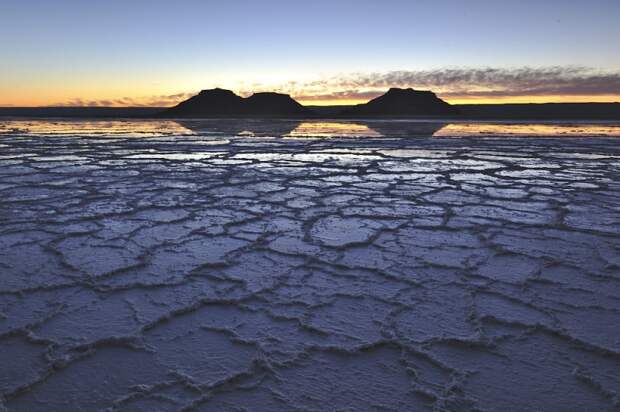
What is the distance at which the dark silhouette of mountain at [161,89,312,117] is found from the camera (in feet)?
205

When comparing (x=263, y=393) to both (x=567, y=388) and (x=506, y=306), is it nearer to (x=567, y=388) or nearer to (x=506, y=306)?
(x=567, y=388)

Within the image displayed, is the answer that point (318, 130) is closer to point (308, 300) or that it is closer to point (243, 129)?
point (243, 129)

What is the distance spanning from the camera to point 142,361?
1723 millimetres

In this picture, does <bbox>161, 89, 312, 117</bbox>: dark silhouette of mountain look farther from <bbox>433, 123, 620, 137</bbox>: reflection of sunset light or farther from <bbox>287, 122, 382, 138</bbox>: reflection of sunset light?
<bbox>433, 123, 620, 137</bbox>: reflection of sunset light

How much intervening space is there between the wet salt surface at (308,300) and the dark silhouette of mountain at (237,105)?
58.6 meters

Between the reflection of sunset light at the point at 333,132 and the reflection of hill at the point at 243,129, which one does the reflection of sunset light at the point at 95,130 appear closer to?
the reflection of hill at the point at 243,129

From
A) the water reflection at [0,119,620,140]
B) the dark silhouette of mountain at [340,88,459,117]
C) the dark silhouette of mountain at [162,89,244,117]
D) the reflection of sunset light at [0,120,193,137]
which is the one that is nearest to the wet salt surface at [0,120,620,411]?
the water reflection at [0,119,620,140]

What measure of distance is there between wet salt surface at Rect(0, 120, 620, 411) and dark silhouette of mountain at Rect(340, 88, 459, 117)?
5633cm

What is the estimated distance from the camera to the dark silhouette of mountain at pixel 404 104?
5959 cm

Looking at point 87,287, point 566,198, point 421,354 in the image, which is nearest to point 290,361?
point 421,354

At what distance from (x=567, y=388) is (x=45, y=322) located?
202 centimetres

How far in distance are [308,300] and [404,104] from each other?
62.2 metres

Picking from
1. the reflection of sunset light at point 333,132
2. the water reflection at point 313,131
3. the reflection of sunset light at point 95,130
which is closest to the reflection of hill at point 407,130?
the water reflection at point 313,131

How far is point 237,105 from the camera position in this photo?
6462 centimetres
